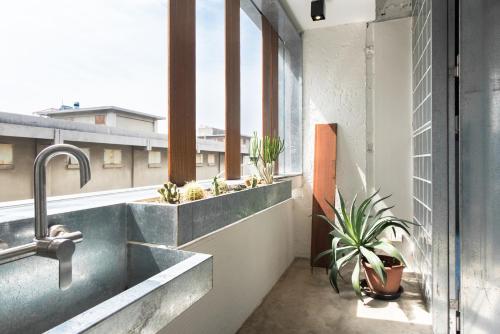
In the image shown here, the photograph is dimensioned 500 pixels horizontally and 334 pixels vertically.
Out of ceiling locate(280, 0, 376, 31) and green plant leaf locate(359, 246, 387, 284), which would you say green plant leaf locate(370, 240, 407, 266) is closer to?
green plant leaf locate(359, 246, 387, 284)

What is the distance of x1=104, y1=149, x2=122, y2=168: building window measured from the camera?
1.45 m

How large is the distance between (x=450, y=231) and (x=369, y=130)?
1.64 m

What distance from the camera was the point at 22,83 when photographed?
111 centimetres

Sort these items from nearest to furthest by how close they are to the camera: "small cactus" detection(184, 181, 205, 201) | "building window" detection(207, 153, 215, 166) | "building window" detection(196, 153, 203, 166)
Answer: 1. "small cactus" detection(184, 181, 205, 201)
2. "building window" detection(196, 153, 203, 166)
3. "building window" detection(207, 153, 215, 166)

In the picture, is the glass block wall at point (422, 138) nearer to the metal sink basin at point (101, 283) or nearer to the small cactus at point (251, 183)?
the small cactus at point (251, 183)

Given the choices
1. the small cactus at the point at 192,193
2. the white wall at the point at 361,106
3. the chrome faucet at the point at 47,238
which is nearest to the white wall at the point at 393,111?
the white wall at the point at 361,106

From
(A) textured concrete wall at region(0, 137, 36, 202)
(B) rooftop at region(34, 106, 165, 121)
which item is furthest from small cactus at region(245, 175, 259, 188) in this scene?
(A) textured concrete wall at region(0, 137, 36, 202)

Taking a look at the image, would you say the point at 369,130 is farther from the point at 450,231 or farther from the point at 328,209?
the point at 450,231

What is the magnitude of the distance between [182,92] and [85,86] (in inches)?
23.7

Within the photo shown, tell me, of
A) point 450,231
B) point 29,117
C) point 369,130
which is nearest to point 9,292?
point 29,117

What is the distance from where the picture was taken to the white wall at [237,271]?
5.30 ft

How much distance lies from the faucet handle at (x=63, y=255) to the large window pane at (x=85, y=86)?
1.49 ft

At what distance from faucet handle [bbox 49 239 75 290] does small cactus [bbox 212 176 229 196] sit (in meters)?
1.02

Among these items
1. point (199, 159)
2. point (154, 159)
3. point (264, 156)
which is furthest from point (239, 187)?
point (154, 159)
